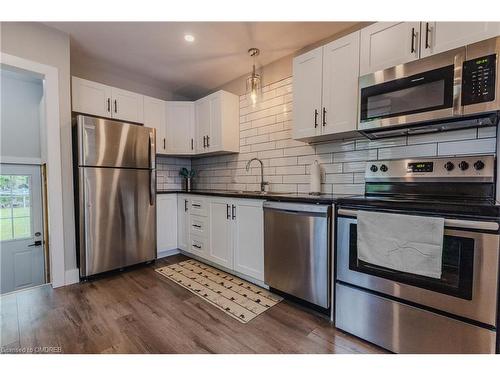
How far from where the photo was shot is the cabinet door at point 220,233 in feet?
8.36

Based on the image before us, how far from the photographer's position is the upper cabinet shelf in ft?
9.09

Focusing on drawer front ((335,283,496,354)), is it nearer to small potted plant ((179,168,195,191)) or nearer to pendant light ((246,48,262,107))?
pendant light ((246,48,262,107))

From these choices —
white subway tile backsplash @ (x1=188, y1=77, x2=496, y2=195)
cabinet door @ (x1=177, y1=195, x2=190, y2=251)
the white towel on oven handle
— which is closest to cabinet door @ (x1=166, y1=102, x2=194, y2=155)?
white subway tile backsplash @ (x1=188, y1=77, x2=496, y2=195)

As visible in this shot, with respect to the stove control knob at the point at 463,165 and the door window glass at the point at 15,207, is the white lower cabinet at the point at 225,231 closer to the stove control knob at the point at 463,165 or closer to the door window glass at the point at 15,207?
the stove control knob at the point at 463,165

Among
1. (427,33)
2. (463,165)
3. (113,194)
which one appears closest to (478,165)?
(463,165)

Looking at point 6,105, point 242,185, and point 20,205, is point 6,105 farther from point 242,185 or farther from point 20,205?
point 242,185

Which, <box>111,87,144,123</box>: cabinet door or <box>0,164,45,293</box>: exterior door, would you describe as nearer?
<box>111,87,144,123</box>: cabinet door

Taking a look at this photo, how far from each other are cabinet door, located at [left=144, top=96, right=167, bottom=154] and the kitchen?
1.4 inches

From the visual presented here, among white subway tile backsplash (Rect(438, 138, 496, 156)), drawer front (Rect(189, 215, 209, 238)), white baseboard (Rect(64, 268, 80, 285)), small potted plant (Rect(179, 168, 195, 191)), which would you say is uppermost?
white subway tile backsplash (Rect(438, 138, 496, 156))

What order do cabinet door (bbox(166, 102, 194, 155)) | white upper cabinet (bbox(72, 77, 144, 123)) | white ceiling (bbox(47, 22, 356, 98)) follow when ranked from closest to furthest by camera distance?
white ceiling (bbox(47, 22, 356, 98)), white upper cabinet (bbox(72, 77, 144, 123)), cabinet door (bbox(166, 102, 194, 155))

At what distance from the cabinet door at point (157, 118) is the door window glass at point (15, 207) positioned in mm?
1931

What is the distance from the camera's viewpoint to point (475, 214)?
1146 millimetres

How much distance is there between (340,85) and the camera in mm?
1935

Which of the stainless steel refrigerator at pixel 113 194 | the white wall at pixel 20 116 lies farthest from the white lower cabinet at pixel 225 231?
the white wall at pixel 20 116
